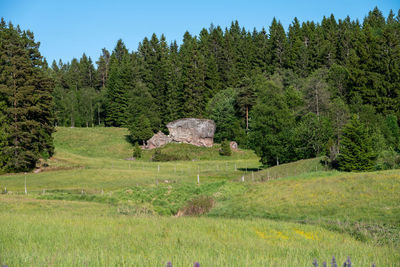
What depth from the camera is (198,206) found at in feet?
92.5

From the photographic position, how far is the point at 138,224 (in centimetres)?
1316

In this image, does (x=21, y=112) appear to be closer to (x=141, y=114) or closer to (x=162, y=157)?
(x=162, y=157)

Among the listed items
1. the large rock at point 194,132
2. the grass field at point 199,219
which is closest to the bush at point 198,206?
the grass field at point 199,219

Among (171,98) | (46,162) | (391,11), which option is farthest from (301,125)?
(391,11)

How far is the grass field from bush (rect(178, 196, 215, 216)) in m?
0.61

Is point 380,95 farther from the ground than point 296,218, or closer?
farther from the ground

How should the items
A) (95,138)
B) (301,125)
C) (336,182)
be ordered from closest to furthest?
(336,182), (301,125), (95,138)

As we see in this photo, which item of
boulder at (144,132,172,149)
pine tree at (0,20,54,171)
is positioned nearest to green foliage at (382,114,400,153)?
boulder at (144,132,172,149)

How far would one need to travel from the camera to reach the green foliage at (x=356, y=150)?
3972cm

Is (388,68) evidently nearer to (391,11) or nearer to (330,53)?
(330,53)

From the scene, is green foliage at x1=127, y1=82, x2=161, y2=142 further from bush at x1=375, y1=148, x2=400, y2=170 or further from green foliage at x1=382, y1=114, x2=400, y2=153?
bush at x1=375, y1=148, x2=400, y2=170

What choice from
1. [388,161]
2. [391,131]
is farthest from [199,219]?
[391,131]

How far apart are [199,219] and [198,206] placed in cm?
1233

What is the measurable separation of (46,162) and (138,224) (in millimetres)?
52959
